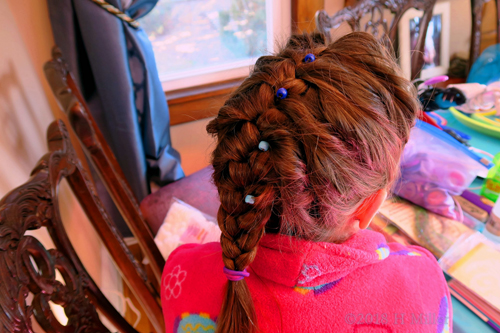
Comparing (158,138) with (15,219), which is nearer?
(15,219)

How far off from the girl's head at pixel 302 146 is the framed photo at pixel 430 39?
40.7 inches

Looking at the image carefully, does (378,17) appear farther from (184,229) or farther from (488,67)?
(184,229)

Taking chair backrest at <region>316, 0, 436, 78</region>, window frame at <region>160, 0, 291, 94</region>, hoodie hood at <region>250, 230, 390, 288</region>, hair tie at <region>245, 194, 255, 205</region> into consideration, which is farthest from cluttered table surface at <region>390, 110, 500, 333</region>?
window frame at <region>160, 0, 291, 94</region>

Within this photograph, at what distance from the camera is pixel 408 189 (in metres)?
0.78

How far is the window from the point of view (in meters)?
1.26

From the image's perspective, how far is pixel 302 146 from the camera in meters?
0.38

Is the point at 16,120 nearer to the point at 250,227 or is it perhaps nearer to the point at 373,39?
the point at 250,227

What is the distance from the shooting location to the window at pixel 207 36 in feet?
4.15

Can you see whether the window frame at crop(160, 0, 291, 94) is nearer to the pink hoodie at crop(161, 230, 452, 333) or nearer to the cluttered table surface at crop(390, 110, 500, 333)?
the cluttered table surface at crop(390, 110, 500, 333)

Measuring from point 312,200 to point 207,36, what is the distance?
120 centimetres

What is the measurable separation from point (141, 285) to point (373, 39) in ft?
2.74

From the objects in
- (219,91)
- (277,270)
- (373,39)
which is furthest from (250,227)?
(219,91)

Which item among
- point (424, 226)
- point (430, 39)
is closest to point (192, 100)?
point (424, 226)

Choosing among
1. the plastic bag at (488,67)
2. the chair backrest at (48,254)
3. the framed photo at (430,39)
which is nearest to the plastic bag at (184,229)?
the chair backrest at (48,254)
